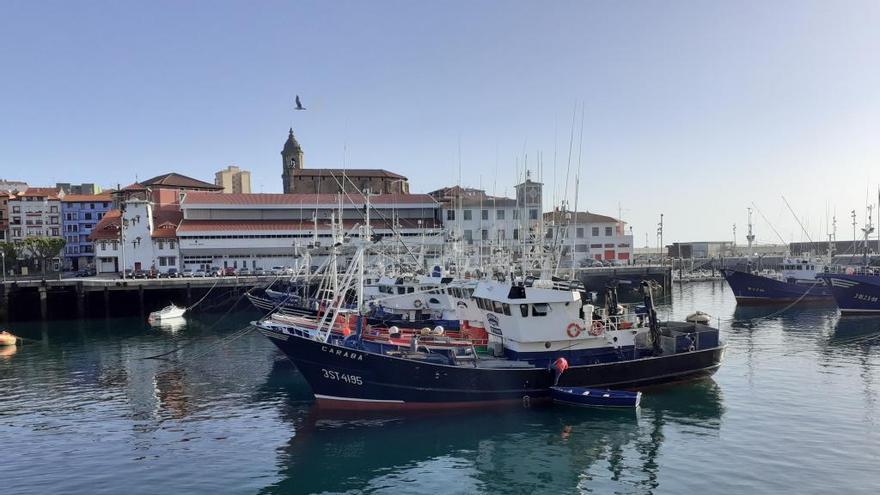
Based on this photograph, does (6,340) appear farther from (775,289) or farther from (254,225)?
(775,289)

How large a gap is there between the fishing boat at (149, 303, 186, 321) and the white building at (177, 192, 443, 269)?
18.5 metres

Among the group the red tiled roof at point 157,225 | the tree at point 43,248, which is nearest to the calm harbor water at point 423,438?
the red tiled roof at point 157,225

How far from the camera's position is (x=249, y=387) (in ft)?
97.2

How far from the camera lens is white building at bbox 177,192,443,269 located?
253ft

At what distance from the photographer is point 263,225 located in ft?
266

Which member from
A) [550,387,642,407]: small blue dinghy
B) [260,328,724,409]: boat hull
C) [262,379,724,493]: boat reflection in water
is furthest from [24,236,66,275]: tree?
[550,387,642,407]: small blue dinghy

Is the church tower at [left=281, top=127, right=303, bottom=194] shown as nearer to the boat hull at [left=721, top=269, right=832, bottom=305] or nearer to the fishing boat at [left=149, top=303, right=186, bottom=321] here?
the fishing boat at [left=149, top=303, right=186, bottom=321]

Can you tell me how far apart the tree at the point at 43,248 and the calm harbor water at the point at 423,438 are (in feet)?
205

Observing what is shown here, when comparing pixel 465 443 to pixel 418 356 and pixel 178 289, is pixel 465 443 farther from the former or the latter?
pixel 178 289

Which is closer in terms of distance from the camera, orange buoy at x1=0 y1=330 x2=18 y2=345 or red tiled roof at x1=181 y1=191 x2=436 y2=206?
orange buoy at x1=0 y1=330 x2=18 y2=345

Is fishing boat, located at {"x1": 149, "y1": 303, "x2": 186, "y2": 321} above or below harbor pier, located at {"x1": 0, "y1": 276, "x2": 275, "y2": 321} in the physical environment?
below

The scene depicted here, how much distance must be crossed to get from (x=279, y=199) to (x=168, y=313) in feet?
→ 104

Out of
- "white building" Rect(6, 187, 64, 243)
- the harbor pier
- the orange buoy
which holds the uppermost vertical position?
"white building" Rect(6, 187, 64, 243)

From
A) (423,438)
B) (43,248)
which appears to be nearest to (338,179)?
(43,248)
